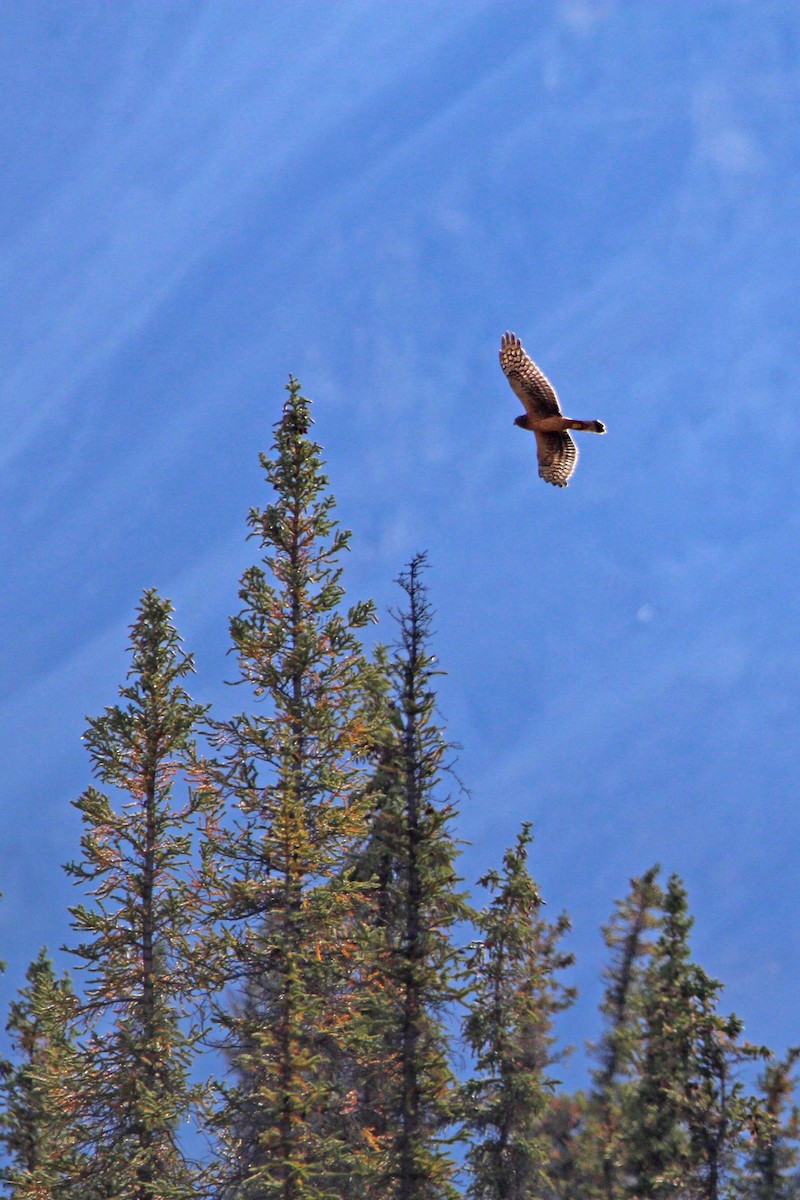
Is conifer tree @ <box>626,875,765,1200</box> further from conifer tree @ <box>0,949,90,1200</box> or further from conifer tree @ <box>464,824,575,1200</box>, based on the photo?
conifer tree @ <box>0,949,90,1200</box>

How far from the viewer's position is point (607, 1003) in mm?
43688

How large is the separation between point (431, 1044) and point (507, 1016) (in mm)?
5598

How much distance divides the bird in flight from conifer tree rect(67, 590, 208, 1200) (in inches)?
315

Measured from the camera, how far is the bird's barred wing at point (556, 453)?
1224 inches

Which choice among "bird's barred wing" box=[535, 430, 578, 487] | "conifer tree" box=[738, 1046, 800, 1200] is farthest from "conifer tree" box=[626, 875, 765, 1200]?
"bird's barred wing" box=[535, 430, 578, 487]

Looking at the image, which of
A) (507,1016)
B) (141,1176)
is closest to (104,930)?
(141,1176)

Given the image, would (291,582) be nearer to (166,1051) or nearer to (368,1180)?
(166,1051)

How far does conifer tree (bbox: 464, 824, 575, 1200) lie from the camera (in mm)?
31281

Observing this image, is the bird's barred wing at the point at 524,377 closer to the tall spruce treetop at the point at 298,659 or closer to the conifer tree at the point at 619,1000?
the tall spruce treetop at the point at 298,659

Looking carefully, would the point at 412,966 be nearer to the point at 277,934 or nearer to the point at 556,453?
the point at 277,934

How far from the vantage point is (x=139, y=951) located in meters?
26.5

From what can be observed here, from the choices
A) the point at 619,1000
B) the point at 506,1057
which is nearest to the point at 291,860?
the point at 506,1057

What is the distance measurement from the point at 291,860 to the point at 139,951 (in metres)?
3.10

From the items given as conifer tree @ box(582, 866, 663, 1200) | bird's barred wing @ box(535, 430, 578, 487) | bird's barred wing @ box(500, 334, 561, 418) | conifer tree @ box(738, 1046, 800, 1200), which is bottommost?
conifer tree @ box(738, 1046, 800, 1200)
